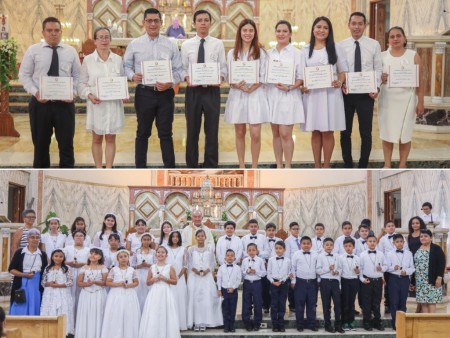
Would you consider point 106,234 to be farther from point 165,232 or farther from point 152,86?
point 152,86

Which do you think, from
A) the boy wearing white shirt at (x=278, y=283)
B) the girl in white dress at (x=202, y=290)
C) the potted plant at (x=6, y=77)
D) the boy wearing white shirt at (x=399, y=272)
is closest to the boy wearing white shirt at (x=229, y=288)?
the girl in white dress at (x=202, y=290)

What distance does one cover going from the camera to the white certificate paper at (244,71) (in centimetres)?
855

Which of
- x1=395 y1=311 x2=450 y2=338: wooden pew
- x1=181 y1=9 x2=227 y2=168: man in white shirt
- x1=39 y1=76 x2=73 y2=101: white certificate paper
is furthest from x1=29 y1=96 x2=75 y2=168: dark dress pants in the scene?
x1=395 y1=311 x2=450 y2=338: wooden pew

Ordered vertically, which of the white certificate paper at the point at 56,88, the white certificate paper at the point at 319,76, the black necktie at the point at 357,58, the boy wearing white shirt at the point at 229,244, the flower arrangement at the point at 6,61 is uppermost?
the flower arrangement at the point at 6,61

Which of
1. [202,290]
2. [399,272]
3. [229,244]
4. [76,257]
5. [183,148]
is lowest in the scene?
[202,290]

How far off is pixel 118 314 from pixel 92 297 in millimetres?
336

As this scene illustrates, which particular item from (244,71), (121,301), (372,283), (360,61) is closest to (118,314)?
(121,301)

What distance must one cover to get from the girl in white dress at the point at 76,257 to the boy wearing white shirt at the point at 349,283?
9.41 ft

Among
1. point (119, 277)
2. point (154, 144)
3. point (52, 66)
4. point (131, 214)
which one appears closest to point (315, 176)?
point (131, 214)

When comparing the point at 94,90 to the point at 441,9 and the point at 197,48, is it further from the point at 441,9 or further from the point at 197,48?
the point at 441,9

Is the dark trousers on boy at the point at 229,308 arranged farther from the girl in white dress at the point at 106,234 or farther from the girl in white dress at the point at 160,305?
the girl in white dress at the point at 106,234

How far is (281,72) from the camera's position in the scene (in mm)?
8539

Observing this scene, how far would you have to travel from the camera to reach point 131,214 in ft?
48.8

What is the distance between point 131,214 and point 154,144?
4.37 m
